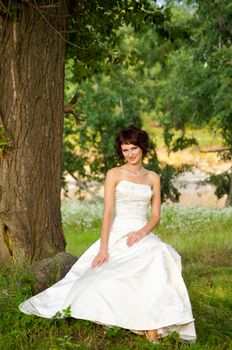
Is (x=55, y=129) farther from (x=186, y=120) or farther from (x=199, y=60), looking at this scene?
(x=186, y=120)

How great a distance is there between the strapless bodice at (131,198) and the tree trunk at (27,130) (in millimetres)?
1296

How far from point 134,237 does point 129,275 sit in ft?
1.54

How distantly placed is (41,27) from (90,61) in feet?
11.8

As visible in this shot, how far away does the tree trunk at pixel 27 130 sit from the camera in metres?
6.76

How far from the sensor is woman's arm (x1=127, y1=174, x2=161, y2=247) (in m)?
5.64

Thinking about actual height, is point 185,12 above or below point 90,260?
above

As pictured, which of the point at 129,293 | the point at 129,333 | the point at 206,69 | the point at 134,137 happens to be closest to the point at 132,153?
the point at 134,137

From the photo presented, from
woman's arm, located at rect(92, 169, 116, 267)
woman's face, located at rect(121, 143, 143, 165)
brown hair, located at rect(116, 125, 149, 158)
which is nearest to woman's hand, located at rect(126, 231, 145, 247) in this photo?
woman's arm, located at rect(92, 169, 116, 267)

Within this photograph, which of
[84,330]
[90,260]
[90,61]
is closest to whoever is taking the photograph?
[84,330]

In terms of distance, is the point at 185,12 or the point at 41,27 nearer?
the point at 41,27

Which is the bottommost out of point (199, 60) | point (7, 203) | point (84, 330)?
point (84, 330)

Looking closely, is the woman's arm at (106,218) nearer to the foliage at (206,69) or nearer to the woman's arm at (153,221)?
the woman's arm at (153,221)

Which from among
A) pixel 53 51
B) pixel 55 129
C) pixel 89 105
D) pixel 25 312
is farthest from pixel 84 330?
pixel 89 105

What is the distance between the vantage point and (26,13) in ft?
22.3
